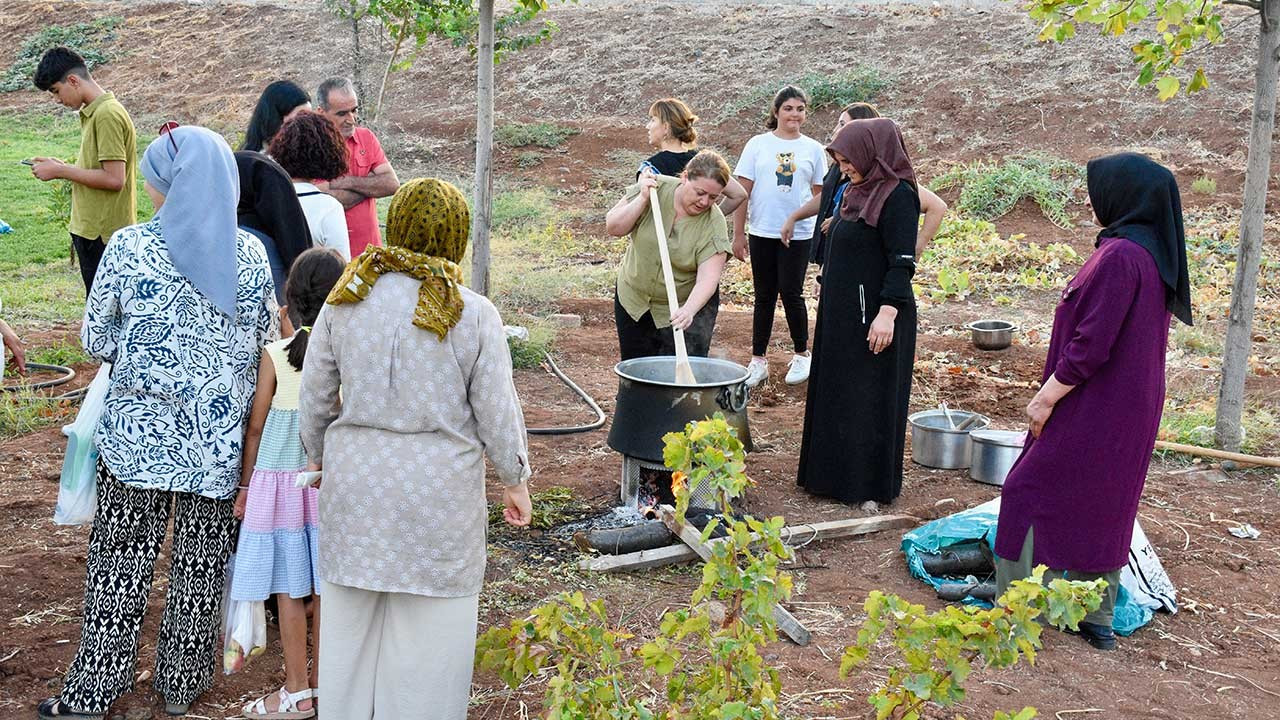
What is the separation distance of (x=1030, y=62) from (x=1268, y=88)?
16.1 m

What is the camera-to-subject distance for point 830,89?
811 inches

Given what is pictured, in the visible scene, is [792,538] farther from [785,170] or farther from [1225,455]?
[785,170]

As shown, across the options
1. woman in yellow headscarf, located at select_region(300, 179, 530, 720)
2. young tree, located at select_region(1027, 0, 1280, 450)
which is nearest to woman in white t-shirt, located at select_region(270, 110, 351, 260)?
woman in yellow headscarf, located at select_region(300, 179, 530, 720)

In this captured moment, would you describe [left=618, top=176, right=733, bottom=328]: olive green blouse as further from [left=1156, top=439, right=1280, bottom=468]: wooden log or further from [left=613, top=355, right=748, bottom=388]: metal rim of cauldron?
[left=1156, top=439, right=1280, bottom=468]: wooden log

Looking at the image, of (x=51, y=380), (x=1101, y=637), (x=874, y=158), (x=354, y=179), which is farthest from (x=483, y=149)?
(x=1101, y=637)

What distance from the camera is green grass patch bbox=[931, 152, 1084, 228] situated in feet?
47.2

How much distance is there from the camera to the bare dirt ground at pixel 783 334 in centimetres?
384

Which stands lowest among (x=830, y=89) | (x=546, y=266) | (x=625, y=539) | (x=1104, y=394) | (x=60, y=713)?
(x=60, y=713)

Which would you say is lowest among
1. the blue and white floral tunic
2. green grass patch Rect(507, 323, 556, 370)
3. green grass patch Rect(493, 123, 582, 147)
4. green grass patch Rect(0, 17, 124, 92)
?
green grass patch Rect(507, 323, 556, 370)

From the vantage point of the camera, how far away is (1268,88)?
5785 millimetres

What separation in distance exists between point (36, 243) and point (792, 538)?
10340 mm

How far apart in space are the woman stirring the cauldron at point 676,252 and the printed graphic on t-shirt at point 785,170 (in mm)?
1813

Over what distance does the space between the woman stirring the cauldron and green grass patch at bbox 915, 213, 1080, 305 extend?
5.54 metres

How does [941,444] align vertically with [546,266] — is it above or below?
below
